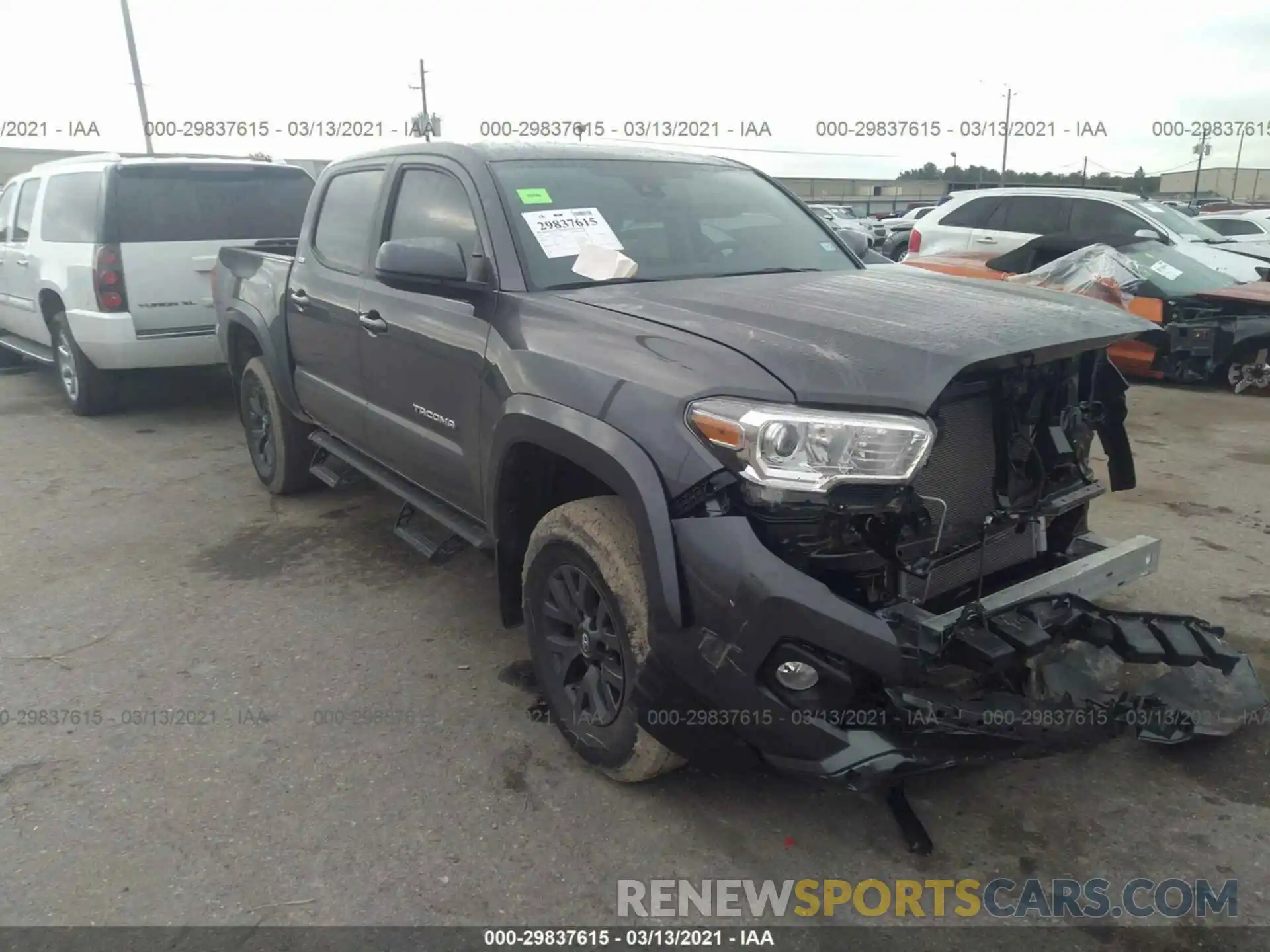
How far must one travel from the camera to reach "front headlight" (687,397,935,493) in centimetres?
227

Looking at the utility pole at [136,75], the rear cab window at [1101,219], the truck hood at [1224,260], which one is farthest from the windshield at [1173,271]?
the utility pole at [136,75]

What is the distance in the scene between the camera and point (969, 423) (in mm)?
2568

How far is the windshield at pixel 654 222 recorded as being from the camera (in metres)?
3.38

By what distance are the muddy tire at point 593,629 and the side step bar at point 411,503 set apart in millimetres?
464

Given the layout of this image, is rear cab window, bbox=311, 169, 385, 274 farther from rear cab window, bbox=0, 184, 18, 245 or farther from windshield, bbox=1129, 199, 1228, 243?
windshield, bbox=1129, 199, 1228, 243

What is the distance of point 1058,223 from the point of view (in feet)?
35.0

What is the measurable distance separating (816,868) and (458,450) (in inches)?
73.8

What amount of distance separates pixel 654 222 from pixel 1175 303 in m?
6.71

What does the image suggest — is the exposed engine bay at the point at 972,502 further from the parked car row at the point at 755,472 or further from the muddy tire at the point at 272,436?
the muddy tire at the point at 272,436

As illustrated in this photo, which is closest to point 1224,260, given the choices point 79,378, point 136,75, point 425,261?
point 425,261

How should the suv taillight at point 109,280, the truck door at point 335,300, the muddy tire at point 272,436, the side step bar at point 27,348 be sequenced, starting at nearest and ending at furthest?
the truck door at point 335,300
the muddy tire at point 272,436
the suv taillight at point 109,280
the side step bar at point 27,348

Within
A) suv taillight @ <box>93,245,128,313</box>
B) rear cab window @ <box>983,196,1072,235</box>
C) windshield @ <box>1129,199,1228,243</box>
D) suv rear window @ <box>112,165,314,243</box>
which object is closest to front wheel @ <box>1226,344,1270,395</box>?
windshield @ <box>1129,199,1228,243</box>

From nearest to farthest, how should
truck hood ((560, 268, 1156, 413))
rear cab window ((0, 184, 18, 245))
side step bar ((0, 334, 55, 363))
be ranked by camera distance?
truck hood ((560, 268, 1156, 413)) < side step bar ((0, 334, 55, 363)) < rear cab window ((0, 184, 18, 245))

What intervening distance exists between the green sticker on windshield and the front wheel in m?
7.26
